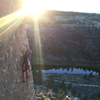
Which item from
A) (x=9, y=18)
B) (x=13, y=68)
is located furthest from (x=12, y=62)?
(x=9, y=18)

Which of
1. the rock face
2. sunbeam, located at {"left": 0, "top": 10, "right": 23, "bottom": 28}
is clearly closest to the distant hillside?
the rock face

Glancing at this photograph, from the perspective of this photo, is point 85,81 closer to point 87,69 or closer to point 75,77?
point 75,77

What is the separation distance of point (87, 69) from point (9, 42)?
118 ft

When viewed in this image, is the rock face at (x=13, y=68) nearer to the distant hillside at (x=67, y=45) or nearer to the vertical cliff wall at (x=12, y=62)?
the vertical cliff wall at (x=12, y=62)

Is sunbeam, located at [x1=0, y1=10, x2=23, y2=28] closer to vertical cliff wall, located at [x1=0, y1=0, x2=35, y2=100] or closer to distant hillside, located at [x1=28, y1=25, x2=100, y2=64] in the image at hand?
vertical cliff wall, located at [x1=0, y1=0, x2=35, y2=100]

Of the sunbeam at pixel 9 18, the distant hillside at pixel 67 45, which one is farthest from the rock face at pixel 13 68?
the distant hillside at pixel 67 45

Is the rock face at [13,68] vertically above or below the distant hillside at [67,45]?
above

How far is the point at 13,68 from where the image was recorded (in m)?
5.73

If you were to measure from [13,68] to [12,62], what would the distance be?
30 cm

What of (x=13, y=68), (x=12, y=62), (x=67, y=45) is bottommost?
(x=67, y=45)

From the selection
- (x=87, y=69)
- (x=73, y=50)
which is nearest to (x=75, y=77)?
(x=87, y=69)

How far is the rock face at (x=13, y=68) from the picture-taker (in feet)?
17.3

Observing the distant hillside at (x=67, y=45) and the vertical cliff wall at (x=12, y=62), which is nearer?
the vertical cliff wall at (x=12, y=62)

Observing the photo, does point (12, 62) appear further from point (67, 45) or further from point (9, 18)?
point (67, 45)
